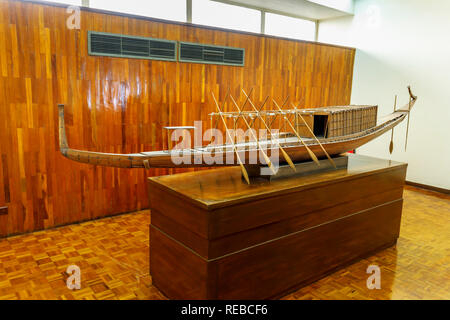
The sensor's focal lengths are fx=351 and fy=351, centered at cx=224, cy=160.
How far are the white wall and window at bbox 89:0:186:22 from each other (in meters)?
3.08

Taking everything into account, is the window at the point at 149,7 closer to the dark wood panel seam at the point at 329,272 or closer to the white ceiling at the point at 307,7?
the white ceiling at the point at 307,7

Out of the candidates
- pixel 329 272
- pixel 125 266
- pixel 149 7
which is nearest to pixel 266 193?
pixel 329 272

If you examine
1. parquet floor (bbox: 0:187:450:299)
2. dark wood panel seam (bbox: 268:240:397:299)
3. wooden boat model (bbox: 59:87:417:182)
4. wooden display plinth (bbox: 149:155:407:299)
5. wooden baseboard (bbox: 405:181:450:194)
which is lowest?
parquet floor (bbox: 0:187:450:299)

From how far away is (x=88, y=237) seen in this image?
329 centimetres

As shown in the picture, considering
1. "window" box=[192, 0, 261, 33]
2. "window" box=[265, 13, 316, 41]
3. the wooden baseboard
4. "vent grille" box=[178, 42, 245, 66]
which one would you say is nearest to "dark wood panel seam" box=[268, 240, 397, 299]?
the wooden baseboard

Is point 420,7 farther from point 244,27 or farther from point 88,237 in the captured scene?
point 88,237

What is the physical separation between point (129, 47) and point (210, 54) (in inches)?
40.6

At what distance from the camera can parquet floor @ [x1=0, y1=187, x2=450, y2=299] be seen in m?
2.43

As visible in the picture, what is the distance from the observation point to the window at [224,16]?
195 inches

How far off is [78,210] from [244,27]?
3695 mm

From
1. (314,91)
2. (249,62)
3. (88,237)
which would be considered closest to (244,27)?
(249,62)

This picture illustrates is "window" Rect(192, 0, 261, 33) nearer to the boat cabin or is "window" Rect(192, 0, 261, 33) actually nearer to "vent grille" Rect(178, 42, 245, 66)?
"vent grille" Rect(178, 42, 245, 66)

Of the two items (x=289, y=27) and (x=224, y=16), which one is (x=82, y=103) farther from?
(x=289, y=27)

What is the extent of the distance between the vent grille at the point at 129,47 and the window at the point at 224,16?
48.0 inches
